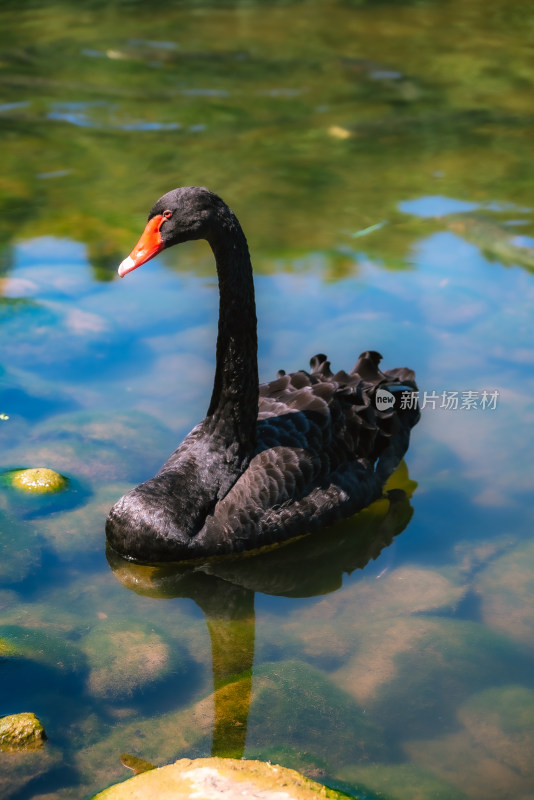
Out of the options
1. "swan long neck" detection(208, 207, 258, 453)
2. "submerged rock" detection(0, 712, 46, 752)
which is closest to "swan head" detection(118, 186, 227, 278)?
"swan long neck" detection(208, 207, 258, 453)

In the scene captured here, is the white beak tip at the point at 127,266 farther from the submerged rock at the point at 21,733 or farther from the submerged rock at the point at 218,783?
the submerged rock at the point at 218,783

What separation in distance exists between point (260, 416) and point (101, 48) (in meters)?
8.29

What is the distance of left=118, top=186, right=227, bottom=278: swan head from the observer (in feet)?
14.4

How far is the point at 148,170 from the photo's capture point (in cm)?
892

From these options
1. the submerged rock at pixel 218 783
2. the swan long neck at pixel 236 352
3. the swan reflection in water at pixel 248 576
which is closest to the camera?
the submerged rock at pixel 218 783

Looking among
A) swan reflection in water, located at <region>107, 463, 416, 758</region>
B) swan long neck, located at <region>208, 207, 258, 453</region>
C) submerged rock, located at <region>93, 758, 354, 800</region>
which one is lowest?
swan reflection in water, located at <region>107, 463, 416, 758</region>

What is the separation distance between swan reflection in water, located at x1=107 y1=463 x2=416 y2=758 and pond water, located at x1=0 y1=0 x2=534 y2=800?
1 centimetres

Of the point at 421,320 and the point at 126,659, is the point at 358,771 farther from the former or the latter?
the point at 421,320

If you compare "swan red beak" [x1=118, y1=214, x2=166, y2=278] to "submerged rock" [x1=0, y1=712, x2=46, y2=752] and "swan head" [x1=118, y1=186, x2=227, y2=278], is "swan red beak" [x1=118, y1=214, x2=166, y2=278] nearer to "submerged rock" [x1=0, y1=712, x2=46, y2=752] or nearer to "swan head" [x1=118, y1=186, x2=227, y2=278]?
"swan head" [x1=118, y1=186, x2=227, y2=278]

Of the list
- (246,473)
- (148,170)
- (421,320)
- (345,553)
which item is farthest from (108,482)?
(148,170)

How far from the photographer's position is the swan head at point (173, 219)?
Answer: 4.38m

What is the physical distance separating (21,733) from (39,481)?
1.70 m

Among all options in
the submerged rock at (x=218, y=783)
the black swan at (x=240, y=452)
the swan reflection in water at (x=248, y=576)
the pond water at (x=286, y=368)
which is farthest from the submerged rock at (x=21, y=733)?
the black swan at (x=240, y=452)

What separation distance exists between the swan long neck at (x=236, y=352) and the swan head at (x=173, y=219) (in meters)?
0.16
